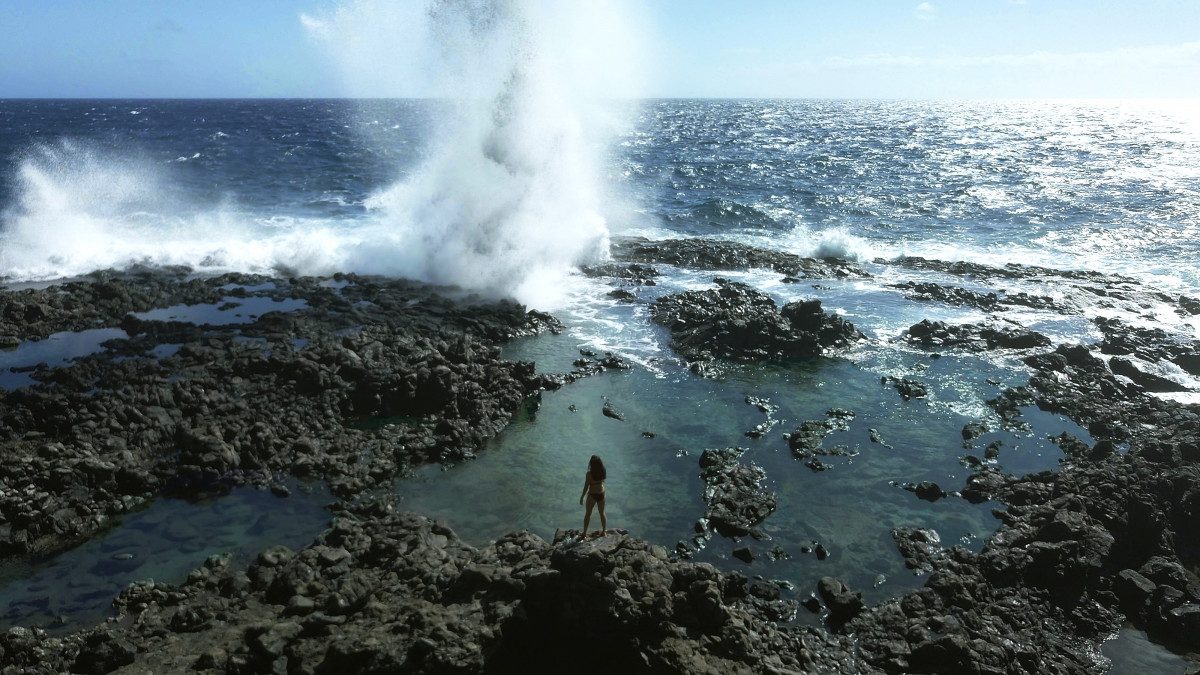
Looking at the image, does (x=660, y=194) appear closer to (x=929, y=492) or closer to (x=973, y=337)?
(x=973, y=337)

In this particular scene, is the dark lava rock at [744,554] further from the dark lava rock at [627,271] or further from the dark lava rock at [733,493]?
the dark lava rock at [627,271]

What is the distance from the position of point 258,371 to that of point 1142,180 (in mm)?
71893

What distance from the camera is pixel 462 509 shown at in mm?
14977

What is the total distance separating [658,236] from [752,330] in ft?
66.3

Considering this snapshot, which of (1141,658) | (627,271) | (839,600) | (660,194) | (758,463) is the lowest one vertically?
(1141,658)

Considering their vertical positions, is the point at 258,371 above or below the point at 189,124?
below

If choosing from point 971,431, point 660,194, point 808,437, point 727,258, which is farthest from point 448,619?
point 660,194

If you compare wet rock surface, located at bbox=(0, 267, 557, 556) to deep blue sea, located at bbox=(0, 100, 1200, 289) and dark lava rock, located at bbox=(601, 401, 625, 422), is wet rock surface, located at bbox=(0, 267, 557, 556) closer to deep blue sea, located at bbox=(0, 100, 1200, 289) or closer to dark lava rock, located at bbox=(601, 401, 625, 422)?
dark lava rock, located at bbox=(601, 401, 625, 422)

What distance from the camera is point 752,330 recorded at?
977 inches

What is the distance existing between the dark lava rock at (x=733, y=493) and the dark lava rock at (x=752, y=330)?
713 cm

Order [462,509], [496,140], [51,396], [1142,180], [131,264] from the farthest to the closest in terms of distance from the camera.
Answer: [1142,180] → [496,140] → [131,264] → [51,396] → [462,509]

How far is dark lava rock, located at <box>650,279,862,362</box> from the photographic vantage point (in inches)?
963

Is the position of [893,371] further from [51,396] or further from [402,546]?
[51,396]

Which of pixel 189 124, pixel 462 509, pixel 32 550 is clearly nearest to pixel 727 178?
pixel 462 509
